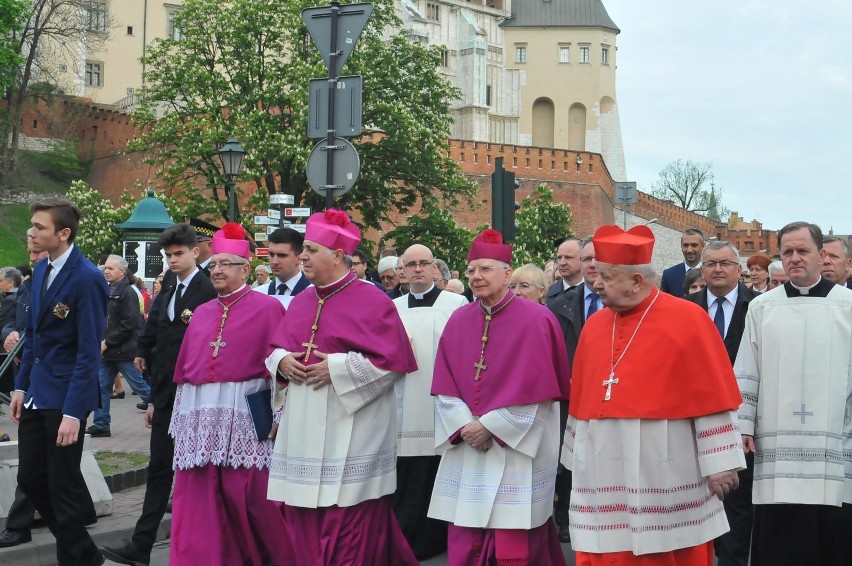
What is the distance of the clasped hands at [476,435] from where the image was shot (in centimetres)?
654

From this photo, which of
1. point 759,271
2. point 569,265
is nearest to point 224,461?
point 569,265

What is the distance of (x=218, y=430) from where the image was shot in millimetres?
7391

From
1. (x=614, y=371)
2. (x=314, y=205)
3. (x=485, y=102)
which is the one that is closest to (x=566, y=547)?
(x=614, y=371)

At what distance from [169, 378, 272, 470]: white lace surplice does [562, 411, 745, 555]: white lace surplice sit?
7.90 ft

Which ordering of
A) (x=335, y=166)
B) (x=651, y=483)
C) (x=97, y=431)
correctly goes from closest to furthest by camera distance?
(x=651, y=483)
(x=335, y=166)
(x=97, y=431)

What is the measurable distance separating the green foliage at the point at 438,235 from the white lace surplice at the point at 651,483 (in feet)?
109

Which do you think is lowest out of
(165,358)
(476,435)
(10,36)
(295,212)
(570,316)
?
(476,435)

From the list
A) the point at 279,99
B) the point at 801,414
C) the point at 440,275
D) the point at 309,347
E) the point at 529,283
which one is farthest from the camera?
the point at 279,99

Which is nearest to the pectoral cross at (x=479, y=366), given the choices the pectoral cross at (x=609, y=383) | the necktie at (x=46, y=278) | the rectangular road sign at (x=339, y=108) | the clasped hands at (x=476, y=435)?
the clasped hands at (x=476, y=435)

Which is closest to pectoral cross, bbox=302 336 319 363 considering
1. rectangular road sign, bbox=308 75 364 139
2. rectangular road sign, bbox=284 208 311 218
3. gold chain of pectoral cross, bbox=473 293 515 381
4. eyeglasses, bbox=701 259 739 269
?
gold chain of pectoral cross, bbox=473 293 515 381

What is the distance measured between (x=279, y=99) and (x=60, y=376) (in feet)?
102

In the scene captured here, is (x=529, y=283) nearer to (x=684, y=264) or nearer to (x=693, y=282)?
(x=693, y=282)

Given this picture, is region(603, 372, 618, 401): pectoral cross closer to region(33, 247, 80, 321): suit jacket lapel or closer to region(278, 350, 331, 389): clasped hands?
region(278, 350, 331, 389): clasped hands

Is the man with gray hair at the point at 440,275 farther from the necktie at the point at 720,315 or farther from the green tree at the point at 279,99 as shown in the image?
the green tree at the point at 279,99
